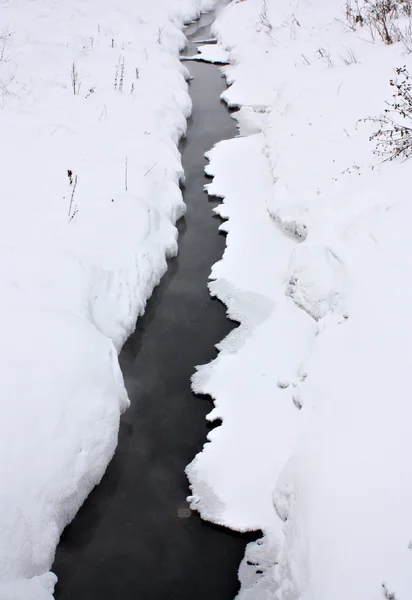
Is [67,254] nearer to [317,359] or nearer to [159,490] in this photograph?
[159,490]

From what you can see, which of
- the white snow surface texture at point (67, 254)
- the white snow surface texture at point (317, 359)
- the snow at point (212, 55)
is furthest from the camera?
the snow at point (212, 55)

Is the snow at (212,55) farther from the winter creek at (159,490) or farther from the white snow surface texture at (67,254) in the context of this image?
the winter creek at (159,490)

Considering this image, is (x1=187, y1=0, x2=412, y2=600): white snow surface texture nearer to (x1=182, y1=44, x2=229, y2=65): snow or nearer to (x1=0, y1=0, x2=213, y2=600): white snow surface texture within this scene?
(x1=0, y1=0, x2=213, y2=600): white snow surface texture

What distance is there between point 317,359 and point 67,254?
2.48 meters

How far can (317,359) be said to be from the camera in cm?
455

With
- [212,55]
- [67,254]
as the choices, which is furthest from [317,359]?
[212,55]

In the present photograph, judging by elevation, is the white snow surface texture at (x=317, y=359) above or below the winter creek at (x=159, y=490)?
above

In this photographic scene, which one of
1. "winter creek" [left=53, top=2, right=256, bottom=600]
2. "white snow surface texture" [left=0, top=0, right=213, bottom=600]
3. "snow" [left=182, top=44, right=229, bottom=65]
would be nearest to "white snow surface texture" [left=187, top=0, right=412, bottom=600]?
"winter creek" [left=53, top=2, right=256, bottom=600]

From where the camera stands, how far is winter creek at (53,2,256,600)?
11.2 feet

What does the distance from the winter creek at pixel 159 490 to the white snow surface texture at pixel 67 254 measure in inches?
6.1

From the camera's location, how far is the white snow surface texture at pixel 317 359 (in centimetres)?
306

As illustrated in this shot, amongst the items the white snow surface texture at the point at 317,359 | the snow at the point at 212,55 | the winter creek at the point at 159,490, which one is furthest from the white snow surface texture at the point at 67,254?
the snow at the point at 212,55

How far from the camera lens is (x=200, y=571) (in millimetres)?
3475

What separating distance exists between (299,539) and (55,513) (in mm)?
1543
